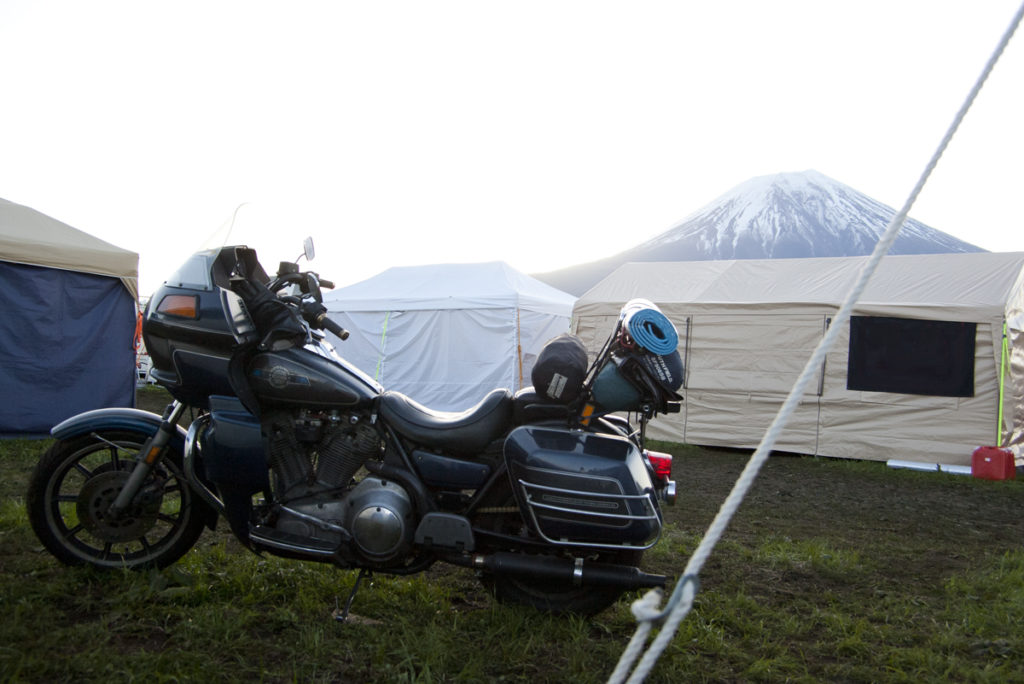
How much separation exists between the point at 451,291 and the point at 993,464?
8086 mm

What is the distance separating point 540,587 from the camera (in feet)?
9.30

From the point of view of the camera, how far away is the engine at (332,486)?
260 cm

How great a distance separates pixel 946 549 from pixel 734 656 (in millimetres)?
2571

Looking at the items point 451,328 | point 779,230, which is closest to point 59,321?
point 451,328

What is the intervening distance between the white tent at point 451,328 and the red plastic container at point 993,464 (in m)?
6.21

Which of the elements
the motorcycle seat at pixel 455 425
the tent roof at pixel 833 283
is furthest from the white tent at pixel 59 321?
the motorcycle seat at pixel 455 425

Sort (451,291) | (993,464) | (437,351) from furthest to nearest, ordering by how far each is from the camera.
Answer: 1. (451,291)
2. (437,351)
3. (993,464)

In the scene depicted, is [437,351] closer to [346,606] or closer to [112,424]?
[112,424]

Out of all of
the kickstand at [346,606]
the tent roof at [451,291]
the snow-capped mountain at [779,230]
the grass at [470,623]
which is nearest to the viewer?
the grass at [470,623]

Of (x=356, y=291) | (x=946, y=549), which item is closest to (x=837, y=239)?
(x=356, y=291)

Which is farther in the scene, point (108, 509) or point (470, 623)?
point (108, 509)

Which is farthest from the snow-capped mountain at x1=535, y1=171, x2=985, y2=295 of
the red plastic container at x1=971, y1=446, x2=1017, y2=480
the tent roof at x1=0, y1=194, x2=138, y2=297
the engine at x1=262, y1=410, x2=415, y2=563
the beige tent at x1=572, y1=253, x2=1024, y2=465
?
the engine at x1=262, y1=410, x2=415, y2=563

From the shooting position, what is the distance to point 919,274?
864 centimetres

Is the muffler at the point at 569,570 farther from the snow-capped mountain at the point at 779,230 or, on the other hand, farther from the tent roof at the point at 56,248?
the snow-capped mountain at the point at 779,230
